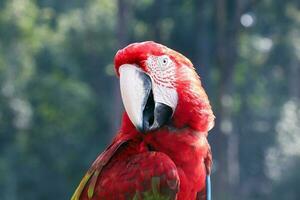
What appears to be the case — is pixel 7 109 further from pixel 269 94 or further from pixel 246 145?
pixel 269 94

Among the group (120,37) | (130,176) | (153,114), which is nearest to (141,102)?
(153,114)

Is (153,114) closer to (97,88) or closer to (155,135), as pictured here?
(155,135)

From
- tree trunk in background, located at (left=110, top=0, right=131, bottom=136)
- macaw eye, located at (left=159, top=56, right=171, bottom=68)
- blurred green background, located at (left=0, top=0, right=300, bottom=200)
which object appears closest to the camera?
macaw eye, located at (left=159, top=56, right=171, bottom=68)

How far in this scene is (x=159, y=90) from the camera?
4.42 metres

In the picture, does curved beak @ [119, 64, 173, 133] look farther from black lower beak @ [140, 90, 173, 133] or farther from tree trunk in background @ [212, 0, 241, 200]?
tree trunk in background @ [212, 0, 241, 200]

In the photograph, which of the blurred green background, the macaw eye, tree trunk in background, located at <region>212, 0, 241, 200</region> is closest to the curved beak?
the macaw eye

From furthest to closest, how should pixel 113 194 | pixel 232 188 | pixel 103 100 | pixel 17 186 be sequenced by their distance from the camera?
pixel 103 100 < pixel 17 186 < pixel 232 188 < pixel 113 194

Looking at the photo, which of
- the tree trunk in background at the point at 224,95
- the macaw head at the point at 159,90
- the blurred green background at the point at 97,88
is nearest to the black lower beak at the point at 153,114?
the macaw head at the point at 159,90

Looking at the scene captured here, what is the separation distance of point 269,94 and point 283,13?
5.05 meters

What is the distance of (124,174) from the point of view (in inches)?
175

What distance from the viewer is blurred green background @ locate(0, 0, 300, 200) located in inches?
806

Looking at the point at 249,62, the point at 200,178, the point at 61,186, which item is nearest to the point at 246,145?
the point at 249,62

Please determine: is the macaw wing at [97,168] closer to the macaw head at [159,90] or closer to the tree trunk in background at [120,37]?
the macaw head at [159,90]

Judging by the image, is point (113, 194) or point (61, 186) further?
point (61, 186)
